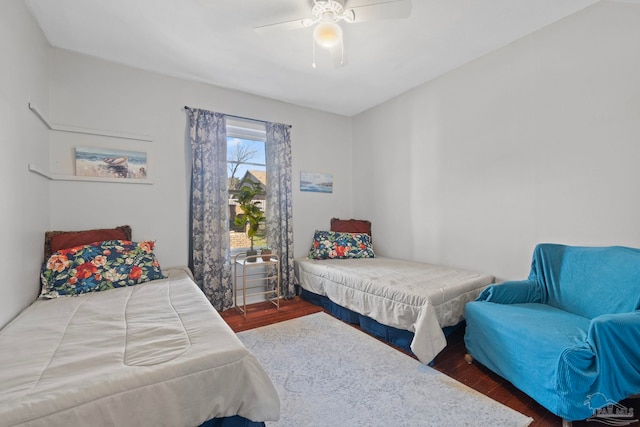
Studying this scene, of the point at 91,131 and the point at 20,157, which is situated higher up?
the point at 91,131

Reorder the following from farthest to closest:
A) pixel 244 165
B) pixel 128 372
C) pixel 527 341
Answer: pixel 244 165, pixel 527 341, pixel 128 372

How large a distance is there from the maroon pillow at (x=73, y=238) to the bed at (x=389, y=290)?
203 cm

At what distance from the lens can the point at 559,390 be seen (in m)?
1.40

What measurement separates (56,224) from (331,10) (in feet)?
9.61

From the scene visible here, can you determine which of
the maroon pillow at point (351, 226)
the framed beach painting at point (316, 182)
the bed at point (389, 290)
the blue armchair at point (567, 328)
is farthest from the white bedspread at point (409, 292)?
the framed beach painting at point (316, 182)

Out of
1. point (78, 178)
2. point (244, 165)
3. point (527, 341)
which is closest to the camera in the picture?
point (527, 341)

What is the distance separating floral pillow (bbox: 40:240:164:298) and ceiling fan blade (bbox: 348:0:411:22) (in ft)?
8.32

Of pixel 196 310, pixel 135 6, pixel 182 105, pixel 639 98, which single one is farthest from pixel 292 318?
pixel 639 98

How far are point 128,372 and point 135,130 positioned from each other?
8.59ft

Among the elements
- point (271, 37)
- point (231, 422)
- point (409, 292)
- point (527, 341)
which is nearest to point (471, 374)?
point (527, 341)

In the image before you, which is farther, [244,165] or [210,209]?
[244,165]

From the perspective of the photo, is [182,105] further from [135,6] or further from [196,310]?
[196,310]

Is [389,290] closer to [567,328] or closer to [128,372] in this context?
[567,328]

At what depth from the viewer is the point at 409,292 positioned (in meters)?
2.21
